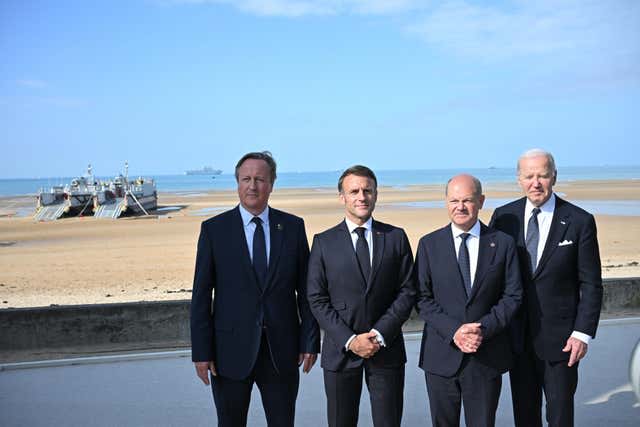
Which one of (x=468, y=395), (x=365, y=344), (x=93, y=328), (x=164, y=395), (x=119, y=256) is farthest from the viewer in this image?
(x=119, y=256)

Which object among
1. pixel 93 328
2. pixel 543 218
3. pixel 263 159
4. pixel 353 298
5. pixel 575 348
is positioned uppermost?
pixel 263 159

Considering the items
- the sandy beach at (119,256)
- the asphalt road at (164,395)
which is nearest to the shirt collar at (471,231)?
the asphalt road at (164,395)

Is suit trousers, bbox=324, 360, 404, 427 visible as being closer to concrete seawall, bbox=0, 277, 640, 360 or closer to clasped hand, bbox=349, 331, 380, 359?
clasped hand, bbox=349, 331, 380, 359

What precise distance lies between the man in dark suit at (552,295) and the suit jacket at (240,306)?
1.09 m

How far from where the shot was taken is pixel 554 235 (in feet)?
9.47

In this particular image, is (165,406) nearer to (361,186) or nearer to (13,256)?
(361,186)

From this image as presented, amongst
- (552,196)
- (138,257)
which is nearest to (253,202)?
(552,196)

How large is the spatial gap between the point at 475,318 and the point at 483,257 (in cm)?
30

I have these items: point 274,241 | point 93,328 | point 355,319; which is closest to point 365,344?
point 355,319

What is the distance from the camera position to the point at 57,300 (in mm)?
8672

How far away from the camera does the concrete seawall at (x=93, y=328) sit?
5.05 metres

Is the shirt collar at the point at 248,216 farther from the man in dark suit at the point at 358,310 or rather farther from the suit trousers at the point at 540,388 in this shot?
the suit trousers at the point at 540,388

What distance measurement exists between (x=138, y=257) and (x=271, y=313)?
11.6 metres

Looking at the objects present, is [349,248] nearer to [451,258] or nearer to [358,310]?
[358,310]
